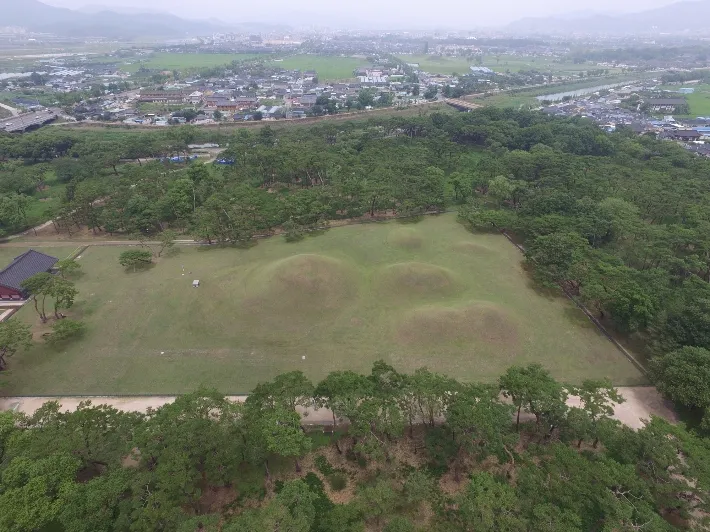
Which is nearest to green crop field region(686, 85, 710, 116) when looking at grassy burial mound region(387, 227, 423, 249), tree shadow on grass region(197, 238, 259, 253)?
grassy burial mound region(387, 227, 423, 249)

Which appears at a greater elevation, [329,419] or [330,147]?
[330,147]

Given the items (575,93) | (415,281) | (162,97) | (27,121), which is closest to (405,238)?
(415,281)

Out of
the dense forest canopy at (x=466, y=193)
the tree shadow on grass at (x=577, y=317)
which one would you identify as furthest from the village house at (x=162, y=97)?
the tree shadow on grass at (x=577, y=317)

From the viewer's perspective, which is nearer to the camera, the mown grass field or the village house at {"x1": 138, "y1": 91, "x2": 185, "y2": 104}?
the mown grass field

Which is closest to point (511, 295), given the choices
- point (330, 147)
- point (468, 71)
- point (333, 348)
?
point (333, 348)

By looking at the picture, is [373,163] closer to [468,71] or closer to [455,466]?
[455,466]

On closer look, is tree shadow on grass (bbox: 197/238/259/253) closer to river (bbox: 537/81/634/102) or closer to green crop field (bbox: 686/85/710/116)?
green crop field (bbox: 686/85/710/116)
